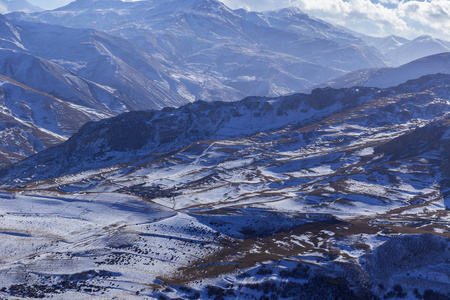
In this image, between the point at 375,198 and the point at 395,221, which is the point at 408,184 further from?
the point at 395,221

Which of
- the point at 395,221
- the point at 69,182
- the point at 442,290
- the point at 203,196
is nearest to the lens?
the point at 442,290

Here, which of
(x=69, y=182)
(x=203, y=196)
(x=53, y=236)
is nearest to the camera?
(x=53, y=236)

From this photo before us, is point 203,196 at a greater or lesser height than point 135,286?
lesser

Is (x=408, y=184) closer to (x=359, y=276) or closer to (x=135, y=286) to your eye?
(x=359, y=276)

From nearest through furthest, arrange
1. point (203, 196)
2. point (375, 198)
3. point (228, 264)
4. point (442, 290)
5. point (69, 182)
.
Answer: point (442, 290)
point (228, 264)
point (375, 198)
point (203, 196)
point (69, 182)

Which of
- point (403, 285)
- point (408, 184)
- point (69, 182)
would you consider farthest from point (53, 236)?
point (408, 184)

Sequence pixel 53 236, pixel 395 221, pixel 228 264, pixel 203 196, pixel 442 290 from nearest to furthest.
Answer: pixel 442 290 < pixel 228 264 < pixel 53 236 < pixel 395 221 < pixel 203 196

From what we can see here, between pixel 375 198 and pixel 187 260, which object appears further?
pixel 375 198

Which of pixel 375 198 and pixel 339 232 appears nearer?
pixel 339 232

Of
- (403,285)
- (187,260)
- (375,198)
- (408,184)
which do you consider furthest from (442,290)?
(408,184)
